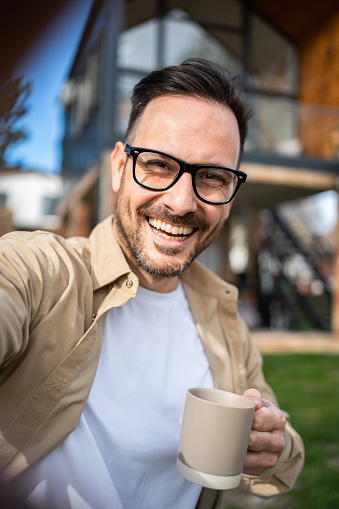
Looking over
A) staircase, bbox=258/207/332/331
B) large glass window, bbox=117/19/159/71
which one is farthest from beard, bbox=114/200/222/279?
staircase, bbox=258/207/332/331

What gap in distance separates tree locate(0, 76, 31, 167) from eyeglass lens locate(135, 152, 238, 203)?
779 millimetres

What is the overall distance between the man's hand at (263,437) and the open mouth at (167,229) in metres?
0.52

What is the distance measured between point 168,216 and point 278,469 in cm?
92

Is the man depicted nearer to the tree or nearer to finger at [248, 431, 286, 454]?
finger at [248, 431, 286, 454]

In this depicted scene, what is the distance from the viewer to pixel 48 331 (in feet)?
3.66

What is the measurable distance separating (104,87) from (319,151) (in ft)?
17.0

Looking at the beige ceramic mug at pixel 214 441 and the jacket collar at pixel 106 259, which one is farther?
the jacket collar at pixel 106 259

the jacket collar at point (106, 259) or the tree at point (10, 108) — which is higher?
the tree at point (10, 108)

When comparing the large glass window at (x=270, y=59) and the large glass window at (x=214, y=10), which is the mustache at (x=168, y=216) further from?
the large glass window at (x=270, y=59)

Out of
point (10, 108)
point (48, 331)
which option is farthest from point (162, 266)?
point (10, 108)

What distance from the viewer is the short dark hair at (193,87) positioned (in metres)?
1.39

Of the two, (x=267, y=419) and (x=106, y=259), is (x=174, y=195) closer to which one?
(x=106, y=259)

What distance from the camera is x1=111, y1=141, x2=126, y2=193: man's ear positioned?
158cm

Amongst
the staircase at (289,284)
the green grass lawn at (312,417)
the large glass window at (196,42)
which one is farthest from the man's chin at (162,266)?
the staircase at (289,284)
